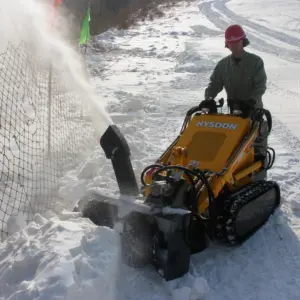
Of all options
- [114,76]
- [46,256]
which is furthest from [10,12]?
[114,76]

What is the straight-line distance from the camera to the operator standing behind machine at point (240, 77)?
203 inches

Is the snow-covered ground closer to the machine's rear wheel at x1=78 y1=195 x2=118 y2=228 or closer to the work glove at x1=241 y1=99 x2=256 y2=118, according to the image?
the machine's rear wheel at x1=78 y1=195 x2=118 y2=228

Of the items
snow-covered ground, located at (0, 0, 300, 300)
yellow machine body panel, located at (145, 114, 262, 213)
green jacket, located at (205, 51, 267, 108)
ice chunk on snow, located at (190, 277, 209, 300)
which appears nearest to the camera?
snow-covered ground, located at (0, 0, 300, 300)

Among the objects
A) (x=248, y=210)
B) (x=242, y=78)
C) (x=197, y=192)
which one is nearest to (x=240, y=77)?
(x=242, y=78)

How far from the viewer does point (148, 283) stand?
3.68 metres

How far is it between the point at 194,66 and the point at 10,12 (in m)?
8.95

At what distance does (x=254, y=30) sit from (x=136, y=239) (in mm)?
21845

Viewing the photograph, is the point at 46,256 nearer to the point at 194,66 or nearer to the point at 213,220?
the point at 213,220

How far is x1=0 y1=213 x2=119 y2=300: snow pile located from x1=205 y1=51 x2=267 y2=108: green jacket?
2.83 meters

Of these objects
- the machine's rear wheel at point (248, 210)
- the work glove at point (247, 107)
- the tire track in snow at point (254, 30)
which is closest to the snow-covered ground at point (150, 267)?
the machine's rear wheel at point (248, 210)

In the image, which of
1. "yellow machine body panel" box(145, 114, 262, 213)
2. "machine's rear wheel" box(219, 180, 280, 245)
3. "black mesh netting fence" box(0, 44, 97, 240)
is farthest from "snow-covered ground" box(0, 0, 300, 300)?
"yellow machine body panel" box(145, 114, 262, 213)

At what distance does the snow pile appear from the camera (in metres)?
3.11

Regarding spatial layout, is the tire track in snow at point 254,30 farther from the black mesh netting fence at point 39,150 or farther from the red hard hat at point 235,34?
the red hard hat at point 235,34

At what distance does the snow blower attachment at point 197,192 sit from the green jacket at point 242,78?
60 cm
